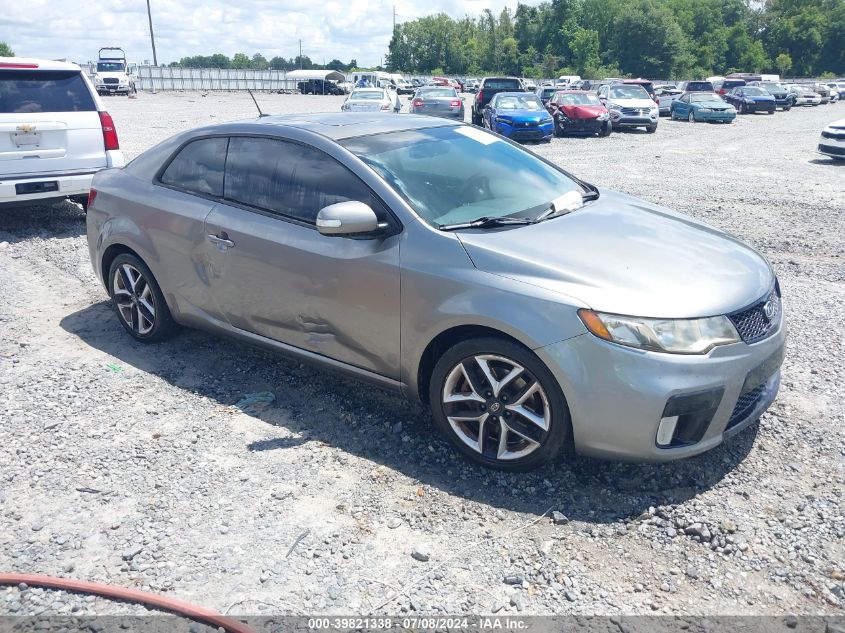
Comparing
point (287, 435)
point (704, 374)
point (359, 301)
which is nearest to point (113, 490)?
point (287, 435)

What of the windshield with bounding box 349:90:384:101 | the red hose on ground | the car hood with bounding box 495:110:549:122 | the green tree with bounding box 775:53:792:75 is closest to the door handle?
the red hose on ground

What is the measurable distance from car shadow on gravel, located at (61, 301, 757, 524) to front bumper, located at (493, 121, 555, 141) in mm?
15961

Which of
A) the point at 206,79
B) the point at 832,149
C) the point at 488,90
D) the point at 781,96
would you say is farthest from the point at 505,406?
the point at 206,79

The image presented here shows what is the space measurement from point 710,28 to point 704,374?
111834 mm

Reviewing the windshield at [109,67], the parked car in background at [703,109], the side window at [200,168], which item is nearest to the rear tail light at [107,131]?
the side window at [200,168]

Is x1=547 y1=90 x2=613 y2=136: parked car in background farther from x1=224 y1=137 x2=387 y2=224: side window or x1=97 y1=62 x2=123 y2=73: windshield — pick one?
x1=97 y1=62 x2=123 y2=73: windshield

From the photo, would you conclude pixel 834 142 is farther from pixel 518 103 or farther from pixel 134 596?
pixel 134 596

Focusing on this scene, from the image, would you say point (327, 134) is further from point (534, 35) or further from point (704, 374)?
point (534, 35)

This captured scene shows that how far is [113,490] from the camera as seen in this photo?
3.42 m

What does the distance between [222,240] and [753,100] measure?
36262mm

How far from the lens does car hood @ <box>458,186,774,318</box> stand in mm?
3131

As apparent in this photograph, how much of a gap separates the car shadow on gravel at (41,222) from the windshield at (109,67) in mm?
43228

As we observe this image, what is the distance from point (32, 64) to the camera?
312 inches

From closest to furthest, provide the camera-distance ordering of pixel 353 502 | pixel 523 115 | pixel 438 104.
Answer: pixel 353 502, pixel 523 115, pixel 438 104
